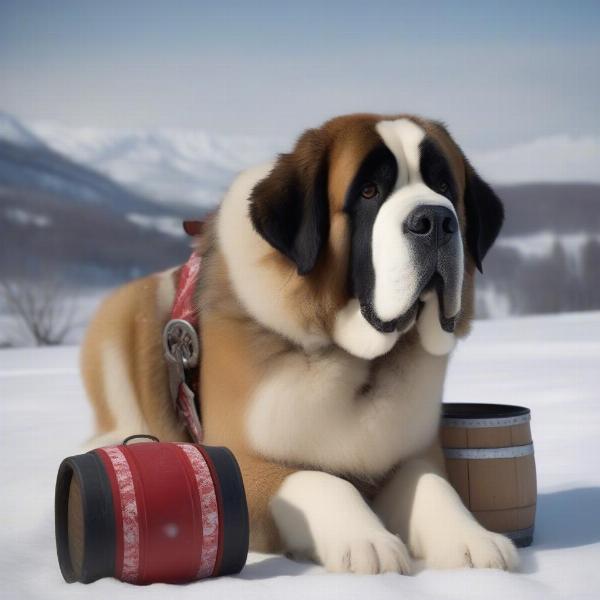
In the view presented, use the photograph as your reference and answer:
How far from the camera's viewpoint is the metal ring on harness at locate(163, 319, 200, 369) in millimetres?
3031

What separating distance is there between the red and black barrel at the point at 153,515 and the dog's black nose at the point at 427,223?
0.71m

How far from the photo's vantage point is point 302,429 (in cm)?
271

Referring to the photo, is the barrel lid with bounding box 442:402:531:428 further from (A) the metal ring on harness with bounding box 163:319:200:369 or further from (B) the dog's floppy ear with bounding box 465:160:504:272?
(A) the metal ring on harness with bounding box 163:319:200:369

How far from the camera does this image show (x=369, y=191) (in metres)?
2.64

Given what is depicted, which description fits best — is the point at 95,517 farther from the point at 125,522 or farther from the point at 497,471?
the point at 497,471

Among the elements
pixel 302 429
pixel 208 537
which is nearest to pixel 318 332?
pixel 302 429

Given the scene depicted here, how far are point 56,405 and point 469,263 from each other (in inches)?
161

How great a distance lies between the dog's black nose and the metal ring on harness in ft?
2.84

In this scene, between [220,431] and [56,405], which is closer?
[220,431]

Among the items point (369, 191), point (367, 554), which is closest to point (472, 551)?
point (367, 554)

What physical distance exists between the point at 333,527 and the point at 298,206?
33.7 inches

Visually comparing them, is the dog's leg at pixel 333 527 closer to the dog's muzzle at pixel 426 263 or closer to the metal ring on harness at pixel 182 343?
the dog's muzzle at pixel 426 263

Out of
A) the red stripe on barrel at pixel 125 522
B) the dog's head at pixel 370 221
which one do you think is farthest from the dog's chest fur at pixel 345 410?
the red stripe on barrel at pixel 125 522

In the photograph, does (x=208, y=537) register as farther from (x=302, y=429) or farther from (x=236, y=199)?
(x=236, y=199)
